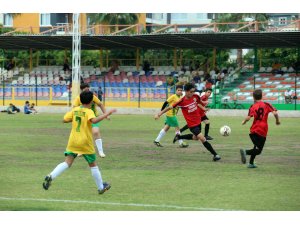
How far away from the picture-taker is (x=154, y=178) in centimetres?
1401

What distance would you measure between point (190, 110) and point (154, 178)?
4308mm

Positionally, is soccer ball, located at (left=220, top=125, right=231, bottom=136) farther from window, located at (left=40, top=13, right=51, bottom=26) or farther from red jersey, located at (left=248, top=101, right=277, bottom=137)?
window, located at (left=40, top=13, right=51, bottom=26)

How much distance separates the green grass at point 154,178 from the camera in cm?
1083

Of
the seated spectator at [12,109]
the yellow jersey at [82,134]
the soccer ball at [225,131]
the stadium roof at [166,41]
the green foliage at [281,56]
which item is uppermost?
the stadium roof at [166,41]

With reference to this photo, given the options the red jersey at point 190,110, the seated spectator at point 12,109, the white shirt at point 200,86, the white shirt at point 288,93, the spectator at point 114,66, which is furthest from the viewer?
the spectator at point 114,66

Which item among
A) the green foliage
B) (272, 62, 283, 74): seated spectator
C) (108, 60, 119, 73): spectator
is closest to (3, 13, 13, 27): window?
(108, 60, 119, 73): spectator

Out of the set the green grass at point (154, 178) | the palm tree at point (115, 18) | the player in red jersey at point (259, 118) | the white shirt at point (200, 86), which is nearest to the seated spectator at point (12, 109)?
the white shirt at point (200, 86)

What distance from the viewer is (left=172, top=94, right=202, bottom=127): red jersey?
18.0 meters

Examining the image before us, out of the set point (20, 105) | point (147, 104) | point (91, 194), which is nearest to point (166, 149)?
point (91, 194)

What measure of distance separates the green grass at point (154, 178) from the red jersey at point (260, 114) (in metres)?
0.82

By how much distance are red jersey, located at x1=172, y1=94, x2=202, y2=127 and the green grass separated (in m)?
0.88

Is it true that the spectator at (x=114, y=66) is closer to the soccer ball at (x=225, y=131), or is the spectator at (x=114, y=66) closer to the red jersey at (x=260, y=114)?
the soccer ball at (x=225, y=131)

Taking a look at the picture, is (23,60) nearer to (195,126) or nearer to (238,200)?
(195,126)

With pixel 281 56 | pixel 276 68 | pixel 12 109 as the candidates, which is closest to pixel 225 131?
pixel 12 109
